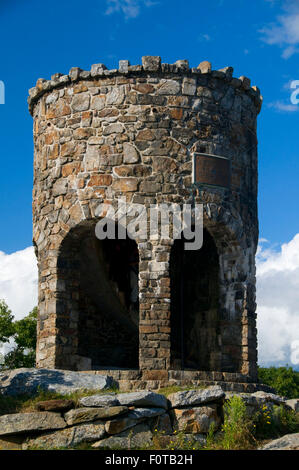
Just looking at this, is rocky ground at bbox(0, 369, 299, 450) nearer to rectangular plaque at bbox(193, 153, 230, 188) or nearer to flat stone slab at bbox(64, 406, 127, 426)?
flat stone slab at bbox(64, 406, 127, 426)

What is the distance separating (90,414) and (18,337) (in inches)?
573

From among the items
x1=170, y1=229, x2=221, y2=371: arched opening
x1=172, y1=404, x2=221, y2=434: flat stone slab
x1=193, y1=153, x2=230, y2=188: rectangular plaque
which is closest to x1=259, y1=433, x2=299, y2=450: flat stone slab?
x1=172, y1=404, x2=221, y2=434: flat stone slab

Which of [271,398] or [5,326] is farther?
[5,326]

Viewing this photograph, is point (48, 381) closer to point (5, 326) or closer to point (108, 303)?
point (108, 303)

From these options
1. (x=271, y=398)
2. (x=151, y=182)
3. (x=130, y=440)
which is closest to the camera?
(x=130, y=440)

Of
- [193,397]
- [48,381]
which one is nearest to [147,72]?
[48,381]

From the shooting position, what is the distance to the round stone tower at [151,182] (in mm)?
15164

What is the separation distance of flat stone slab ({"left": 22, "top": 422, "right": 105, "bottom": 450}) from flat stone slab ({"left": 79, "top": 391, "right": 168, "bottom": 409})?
358 mm

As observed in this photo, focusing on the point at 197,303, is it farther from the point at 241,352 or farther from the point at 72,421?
the point at 72,421

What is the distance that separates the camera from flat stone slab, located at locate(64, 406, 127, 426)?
11664mm

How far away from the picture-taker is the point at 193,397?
1257 cm

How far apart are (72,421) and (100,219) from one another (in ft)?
16.1

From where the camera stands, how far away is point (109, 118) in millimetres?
15617

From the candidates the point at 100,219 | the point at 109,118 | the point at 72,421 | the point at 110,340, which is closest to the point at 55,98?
the point at 109,118
